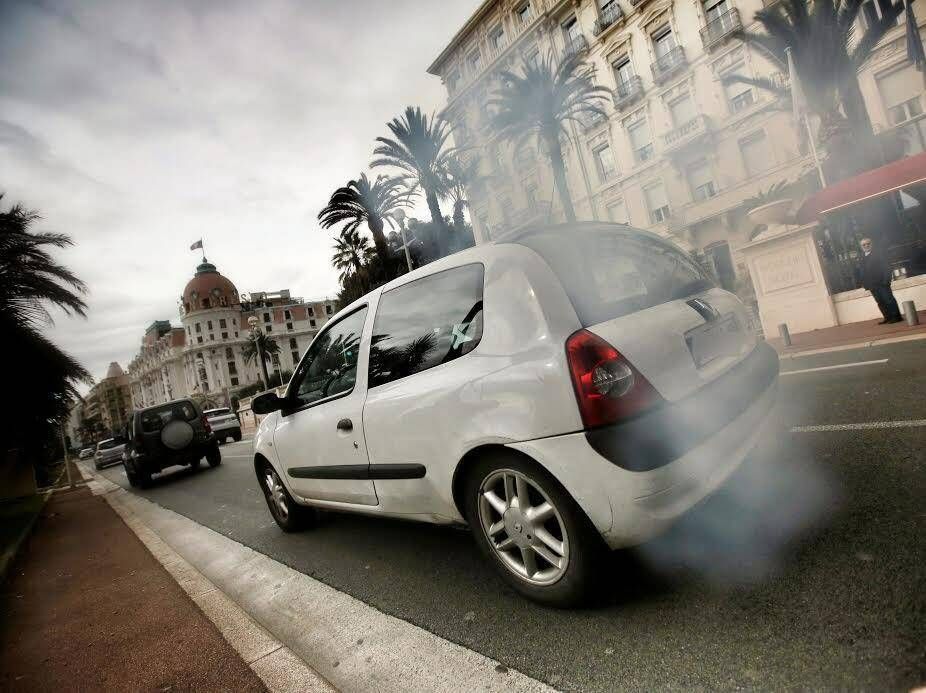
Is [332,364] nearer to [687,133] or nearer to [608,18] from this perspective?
[687,133]

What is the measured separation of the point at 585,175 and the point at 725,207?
784 centimetres

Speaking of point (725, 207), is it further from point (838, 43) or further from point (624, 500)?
point (624, 500)

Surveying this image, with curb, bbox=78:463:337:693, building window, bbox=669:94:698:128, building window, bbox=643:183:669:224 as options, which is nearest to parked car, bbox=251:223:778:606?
curb, bbox=78:463:337:693

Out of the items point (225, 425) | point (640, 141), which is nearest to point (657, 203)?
point (640, 141)

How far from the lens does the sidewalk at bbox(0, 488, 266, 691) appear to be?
254 centimetres

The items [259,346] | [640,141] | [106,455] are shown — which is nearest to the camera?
[640,141]

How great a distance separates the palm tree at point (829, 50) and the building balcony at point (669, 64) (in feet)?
22.5

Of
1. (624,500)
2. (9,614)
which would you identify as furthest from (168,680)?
(9,614)

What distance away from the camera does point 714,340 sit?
259 cm

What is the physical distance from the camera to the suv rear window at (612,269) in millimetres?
2338

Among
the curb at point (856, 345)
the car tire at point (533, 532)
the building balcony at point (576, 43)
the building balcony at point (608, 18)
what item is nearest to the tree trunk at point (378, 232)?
the building balcony at point (576, 43)

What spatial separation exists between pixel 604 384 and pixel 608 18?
30503 millimetres

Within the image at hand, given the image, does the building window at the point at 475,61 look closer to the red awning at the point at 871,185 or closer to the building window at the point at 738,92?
the building window at the point at 738,92

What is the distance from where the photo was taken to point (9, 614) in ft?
13.2
